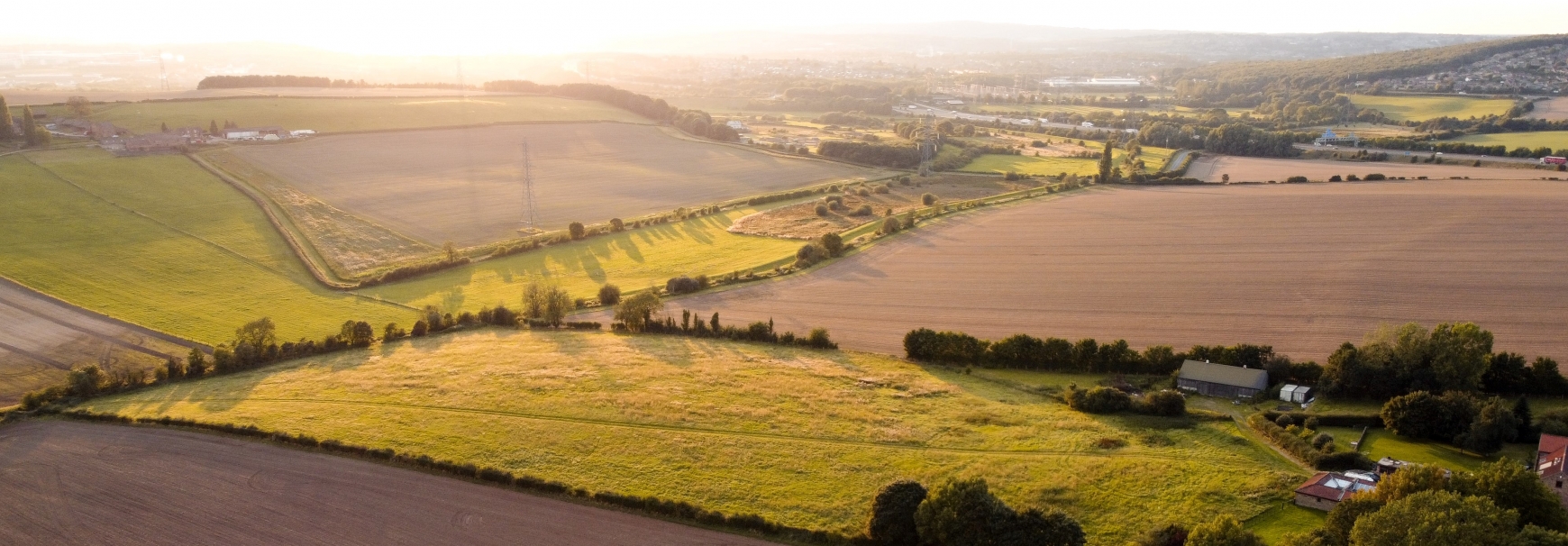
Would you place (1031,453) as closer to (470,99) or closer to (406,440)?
(406,440)

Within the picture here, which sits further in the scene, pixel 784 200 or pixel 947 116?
pixel 947 116

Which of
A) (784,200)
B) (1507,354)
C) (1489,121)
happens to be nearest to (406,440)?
(1507,354)

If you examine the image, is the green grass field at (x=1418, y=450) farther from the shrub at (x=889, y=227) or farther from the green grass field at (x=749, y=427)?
the shrub at (x=889, y=227)

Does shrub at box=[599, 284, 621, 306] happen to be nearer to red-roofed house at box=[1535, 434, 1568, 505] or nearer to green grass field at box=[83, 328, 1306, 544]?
green grass field at box=[83, 328, 1306, 544]

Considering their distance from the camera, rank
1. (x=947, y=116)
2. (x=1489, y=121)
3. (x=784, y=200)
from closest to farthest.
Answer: (x=784, y=200) < (x=1489, y=121) < (x=947, y=116)

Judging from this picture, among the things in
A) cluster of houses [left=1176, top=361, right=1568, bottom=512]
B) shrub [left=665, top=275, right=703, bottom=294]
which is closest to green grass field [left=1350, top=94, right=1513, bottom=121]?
cluster of houses [left=1176, top=361, right=1568, bottom=512]

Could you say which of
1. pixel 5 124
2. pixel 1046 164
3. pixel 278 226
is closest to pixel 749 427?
pixel 278 226

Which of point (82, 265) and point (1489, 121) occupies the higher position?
point (1489, 121)

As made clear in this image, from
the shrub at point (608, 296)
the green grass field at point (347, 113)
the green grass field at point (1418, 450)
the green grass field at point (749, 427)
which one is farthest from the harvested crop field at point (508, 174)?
the green grass field at point (1418, 450)
